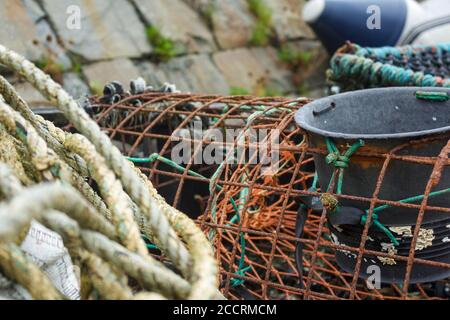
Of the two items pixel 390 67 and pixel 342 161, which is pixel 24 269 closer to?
pixel 342 161

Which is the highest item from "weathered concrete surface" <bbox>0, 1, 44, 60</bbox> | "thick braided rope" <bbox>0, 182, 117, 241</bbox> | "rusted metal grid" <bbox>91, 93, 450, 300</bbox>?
"weathered concrete surface" <bbox>0, 1, 44, 60</bbox>

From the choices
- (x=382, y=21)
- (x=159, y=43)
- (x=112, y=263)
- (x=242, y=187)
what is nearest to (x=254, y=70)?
(x=159, y=43)

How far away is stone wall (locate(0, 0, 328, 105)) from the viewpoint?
3484mm

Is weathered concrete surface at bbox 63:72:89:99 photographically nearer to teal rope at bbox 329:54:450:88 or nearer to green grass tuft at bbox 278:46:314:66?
teal rope at bbox 329:54:450:88

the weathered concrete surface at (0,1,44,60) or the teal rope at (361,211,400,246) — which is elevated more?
the weathered concrete surface at (0,1,44,60)

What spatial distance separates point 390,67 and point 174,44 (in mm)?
2385

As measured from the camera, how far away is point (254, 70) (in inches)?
184

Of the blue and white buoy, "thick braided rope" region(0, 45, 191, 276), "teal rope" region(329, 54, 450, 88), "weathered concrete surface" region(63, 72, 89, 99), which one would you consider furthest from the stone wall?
"thick braided rope" region(0, 45, 191, 276)

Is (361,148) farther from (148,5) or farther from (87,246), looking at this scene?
(148,5)

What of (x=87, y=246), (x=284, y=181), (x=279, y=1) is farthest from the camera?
(x=279, y=1)

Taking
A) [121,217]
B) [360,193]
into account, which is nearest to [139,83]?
[360,193]

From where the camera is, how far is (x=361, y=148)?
121 cm

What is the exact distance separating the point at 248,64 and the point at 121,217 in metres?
4.13

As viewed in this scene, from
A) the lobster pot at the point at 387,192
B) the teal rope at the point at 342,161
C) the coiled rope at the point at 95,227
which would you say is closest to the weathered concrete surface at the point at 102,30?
the lobster pot at the point at 387,192
